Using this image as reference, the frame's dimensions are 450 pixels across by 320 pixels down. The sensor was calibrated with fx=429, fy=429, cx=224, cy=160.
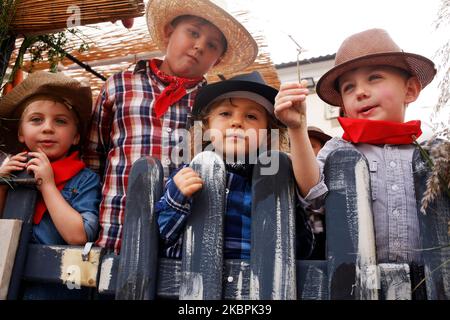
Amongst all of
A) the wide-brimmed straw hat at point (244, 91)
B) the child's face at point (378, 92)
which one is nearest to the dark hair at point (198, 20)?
the wide-brimmed straw hat at point (244, 91)

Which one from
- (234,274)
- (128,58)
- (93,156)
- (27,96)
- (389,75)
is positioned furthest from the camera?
(128,58)

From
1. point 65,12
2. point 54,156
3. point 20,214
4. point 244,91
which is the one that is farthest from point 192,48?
point 20,214

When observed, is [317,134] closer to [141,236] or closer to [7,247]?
[141,236]

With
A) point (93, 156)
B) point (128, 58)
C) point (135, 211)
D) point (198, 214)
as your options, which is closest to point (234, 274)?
point (198, 214)

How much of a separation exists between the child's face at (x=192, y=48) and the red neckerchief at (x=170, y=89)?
6 centimetres

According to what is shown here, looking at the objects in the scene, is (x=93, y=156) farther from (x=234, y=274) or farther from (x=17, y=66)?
(x=234, y=274)

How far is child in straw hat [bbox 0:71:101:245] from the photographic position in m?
1.74

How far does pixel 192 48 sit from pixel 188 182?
1.15 m

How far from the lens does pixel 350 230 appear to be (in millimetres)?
1214

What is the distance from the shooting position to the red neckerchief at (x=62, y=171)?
1790 mm

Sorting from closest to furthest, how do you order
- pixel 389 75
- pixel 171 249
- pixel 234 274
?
pixel 234 274 → pixel 171 249 → pixel 389 75

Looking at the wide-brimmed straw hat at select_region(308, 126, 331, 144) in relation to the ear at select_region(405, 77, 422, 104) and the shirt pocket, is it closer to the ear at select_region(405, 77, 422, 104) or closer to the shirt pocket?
the ear at select_region(405, 77, 422, 104)

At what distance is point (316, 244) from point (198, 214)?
489 mm

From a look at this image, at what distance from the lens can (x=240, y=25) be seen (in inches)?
91.5
